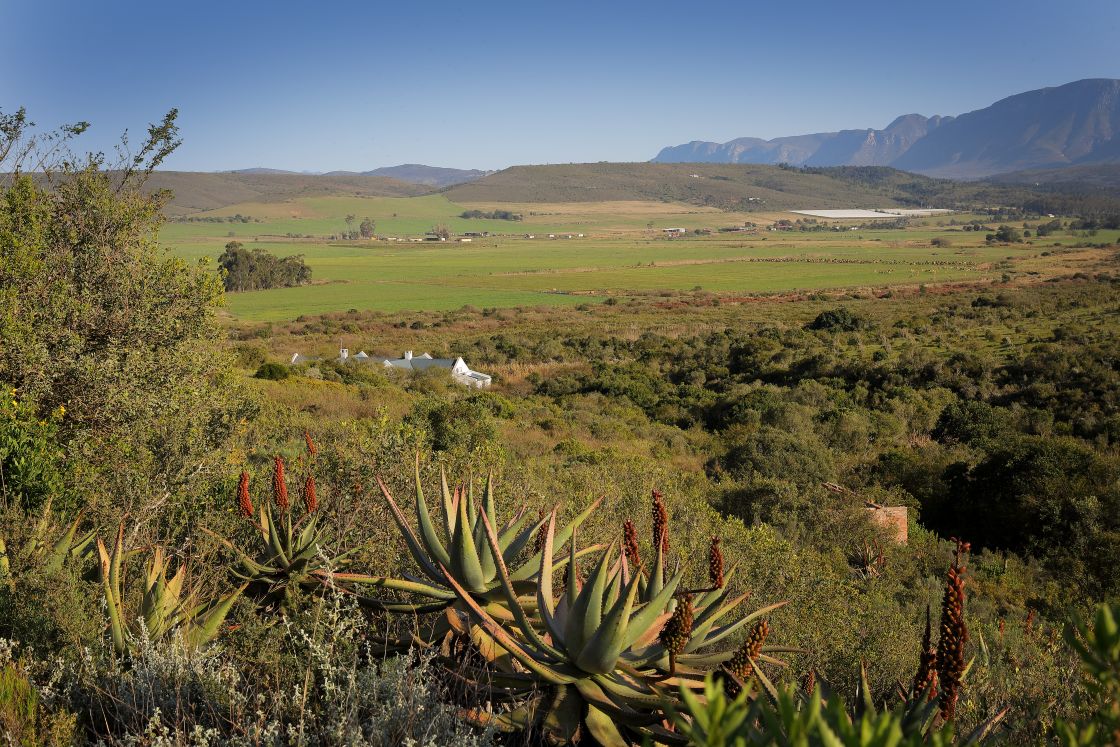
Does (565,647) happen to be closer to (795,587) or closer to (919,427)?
(795,587)

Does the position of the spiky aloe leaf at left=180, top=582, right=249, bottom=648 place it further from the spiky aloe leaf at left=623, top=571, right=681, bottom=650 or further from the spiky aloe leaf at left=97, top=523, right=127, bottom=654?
the spiky aloe leaf at left=623, top=571, right=681, bottom=650

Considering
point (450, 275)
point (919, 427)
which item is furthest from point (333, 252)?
point (919, 427)

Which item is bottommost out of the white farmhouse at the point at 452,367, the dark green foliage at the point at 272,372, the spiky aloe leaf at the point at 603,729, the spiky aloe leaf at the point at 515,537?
the white farmhouse at the point at 452,367

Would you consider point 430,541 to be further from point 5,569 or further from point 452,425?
point 452,425

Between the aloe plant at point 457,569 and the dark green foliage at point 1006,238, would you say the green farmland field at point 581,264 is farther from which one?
the aloe plant at point 457,569

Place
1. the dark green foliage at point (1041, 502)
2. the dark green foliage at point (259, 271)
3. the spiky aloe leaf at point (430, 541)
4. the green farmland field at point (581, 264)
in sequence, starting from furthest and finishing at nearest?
the dark green foliage at point (259, 271)
the green farmland field at point (581, 264)
the dark green foliage at point (1041, 502)
the spiky aloe leaf at point (430, 541)

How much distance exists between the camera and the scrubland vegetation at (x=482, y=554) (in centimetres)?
285

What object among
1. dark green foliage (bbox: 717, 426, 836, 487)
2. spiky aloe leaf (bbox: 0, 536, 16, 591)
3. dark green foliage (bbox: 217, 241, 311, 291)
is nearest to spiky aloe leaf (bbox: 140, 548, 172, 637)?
spiky aloe leaf (bbox: 0, 536, 16, 591)

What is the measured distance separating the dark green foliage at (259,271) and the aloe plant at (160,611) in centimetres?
8125

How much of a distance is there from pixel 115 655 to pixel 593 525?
388cm

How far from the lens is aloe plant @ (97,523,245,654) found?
3.48 metres

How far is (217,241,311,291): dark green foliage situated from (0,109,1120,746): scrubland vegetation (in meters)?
66.0

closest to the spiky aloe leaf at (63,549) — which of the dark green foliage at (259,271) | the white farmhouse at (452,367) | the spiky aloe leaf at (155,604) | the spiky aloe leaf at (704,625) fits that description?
the spiky aloe leaf at (155,604)

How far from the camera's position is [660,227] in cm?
19850
